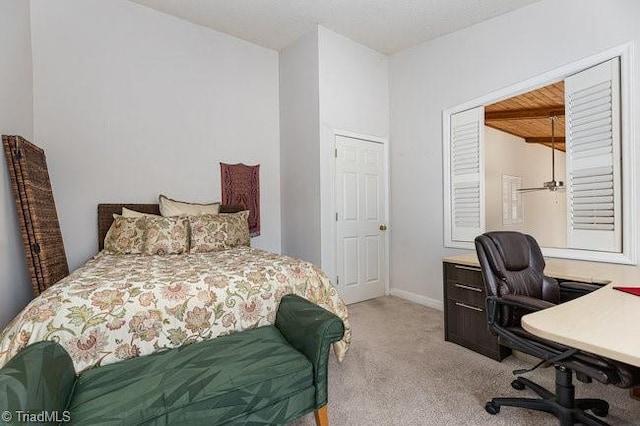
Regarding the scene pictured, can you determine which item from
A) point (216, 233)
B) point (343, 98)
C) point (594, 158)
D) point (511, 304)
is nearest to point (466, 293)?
point (511, 304)

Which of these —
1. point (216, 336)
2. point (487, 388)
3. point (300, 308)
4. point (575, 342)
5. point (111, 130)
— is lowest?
point (487, 388)

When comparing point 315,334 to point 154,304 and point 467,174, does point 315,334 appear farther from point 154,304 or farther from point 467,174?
point 467,174

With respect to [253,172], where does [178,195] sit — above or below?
below

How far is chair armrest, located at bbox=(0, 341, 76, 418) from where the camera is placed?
0.89 metres

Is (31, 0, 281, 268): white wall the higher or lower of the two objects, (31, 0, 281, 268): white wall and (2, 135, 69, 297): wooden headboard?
the higher

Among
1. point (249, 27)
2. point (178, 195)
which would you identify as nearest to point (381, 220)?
point (178, 195)

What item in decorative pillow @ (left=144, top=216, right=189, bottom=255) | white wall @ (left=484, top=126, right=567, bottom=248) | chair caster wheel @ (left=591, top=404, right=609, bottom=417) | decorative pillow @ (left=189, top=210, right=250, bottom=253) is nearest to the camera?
chair caster wheel @ (left=591, top=404, right=609, bottom=417)

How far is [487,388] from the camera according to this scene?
6.25 feet

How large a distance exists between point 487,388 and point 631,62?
252cm

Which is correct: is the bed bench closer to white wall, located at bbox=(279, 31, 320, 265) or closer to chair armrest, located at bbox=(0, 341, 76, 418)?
chair armrest, located at bbox=(0, 341, 76, 418)

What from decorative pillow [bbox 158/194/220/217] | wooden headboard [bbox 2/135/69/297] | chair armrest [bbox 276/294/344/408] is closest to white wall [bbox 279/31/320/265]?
decorative pillow [bbox 158/194/220/217]

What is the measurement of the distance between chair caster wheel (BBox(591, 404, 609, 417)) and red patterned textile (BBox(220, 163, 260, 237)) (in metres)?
3.25

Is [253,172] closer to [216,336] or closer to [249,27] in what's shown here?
[249,27]

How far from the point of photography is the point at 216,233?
9.29 ft
